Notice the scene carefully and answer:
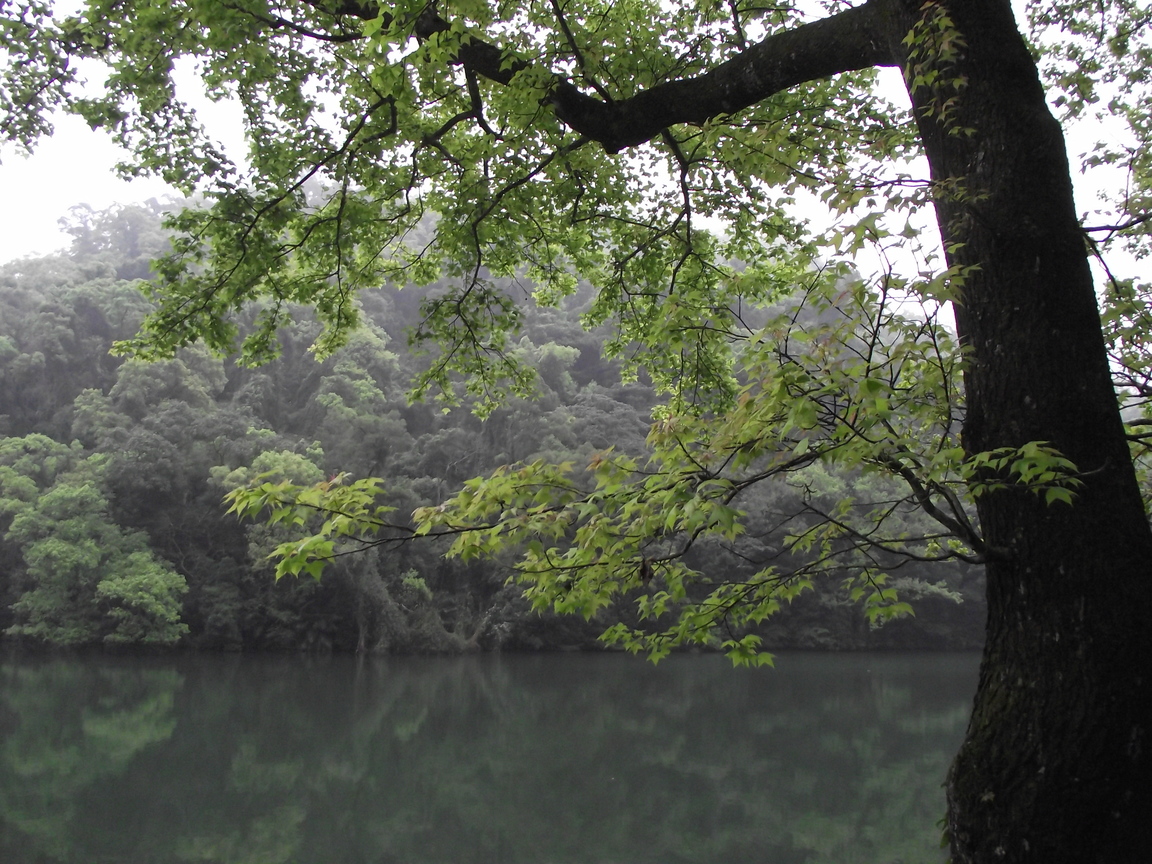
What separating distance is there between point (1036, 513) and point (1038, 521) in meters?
0.02

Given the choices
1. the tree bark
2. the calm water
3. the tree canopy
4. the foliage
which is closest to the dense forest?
the foliage

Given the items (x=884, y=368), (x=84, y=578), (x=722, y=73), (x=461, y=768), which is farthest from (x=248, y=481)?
(x=884, y=368)

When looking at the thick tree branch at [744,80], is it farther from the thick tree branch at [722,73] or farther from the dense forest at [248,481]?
the dense forest at [248,481]

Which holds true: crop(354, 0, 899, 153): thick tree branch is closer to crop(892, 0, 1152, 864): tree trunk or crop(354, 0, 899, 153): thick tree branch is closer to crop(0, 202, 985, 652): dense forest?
crop(892, 0, 1152, 864): tree trunk

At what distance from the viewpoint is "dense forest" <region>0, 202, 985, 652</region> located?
17406 mm

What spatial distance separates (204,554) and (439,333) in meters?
16.6

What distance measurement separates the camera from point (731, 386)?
15.4 ft

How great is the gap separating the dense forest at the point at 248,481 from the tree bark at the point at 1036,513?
13.6 metres

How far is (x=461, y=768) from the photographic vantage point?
30.8 ft

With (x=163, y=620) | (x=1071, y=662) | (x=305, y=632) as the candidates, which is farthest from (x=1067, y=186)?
(x=305, y=632)

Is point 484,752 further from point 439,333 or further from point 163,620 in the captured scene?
point 163,620

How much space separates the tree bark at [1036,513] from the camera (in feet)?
5.32

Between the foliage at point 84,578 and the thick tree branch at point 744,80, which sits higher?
the thick tree branch at point 744,80

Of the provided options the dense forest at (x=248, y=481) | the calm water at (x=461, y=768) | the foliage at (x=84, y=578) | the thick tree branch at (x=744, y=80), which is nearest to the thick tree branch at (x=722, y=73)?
the thick tree branch at (x=744, y=80)
